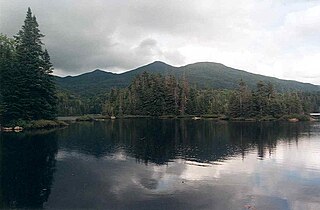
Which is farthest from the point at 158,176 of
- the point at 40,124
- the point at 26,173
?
the point at 40,124

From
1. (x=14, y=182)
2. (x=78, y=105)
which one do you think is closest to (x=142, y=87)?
(x=78, y=105)

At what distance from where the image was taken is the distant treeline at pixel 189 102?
13962 cm

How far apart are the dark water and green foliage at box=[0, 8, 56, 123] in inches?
1145

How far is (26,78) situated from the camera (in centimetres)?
7725

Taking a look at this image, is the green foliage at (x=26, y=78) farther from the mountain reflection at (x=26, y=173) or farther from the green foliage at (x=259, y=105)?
the green foliage at (x=259, y=105)

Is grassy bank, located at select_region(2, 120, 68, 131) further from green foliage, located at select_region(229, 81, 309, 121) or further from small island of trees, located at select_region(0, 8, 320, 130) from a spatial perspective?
green foliage, located at select_region(229, 81, 309, 121)

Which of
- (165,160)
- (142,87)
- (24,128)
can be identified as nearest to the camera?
(165,160)

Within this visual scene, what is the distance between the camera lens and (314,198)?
2373cm

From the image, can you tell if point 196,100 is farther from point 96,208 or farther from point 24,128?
point 96,208

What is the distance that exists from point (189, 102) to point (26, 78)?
312 ft

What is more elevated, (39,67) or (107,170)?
(39,67)

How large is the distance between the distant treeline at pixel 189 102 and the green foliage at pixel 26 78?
61.0m

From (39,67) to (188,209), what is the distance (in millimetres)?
73800

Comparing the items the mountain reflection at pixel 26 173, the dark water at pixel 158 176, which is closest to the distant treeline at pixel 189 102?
the dark water at pixel 158 176
